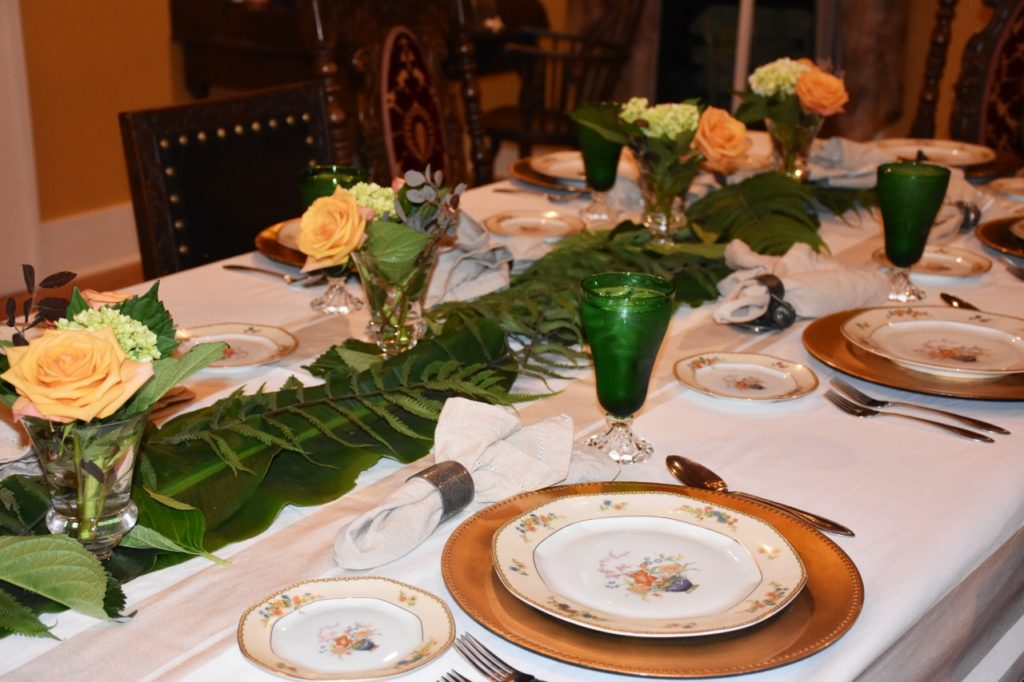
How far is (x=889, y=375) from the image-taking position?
1.25 metres

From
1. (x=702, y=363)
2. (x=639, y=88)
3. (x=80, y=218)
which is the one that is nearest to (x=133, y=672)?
(x=702, y=363)

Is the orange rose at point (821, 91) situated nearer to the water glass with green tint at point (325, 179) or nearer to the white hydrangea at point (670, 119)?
the white hydrangea at point (670, 119)

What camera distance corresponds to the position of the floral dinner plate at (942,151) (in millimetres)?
2275

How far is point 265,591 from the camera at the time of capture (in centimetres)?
87

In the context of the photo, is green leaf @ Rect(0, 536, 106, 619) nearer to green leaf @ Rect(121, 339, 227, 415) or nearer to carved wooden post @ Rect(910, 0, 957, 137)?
green leaf @ Rect(121, 339, 227, 415)

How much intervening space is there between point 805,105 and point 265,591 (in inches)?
55.4

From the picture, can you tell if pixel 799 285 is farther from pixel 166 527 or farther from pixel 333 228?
pixel 166 527

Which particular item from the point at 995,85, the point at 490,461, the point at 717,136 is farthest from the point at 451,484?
the point at 995,85

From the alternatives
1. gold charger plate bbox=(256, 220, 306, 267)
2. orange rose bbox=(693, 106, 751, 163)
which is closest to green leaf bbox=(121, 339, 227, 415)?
gold charger plate bbox=(256, 220, 306, 267)

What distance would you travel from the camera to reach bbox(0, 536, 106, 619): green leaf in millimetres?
789

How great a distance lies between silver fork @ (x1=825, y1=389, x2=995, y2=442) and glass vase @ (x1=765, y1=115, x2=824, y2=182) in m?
0.86

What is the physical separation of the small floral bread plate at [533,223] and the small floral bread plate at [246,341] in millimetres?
522

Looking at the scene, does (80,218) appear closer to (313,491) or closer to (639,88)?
(639,88)

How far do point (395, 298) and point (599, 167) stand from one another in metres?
0.67
